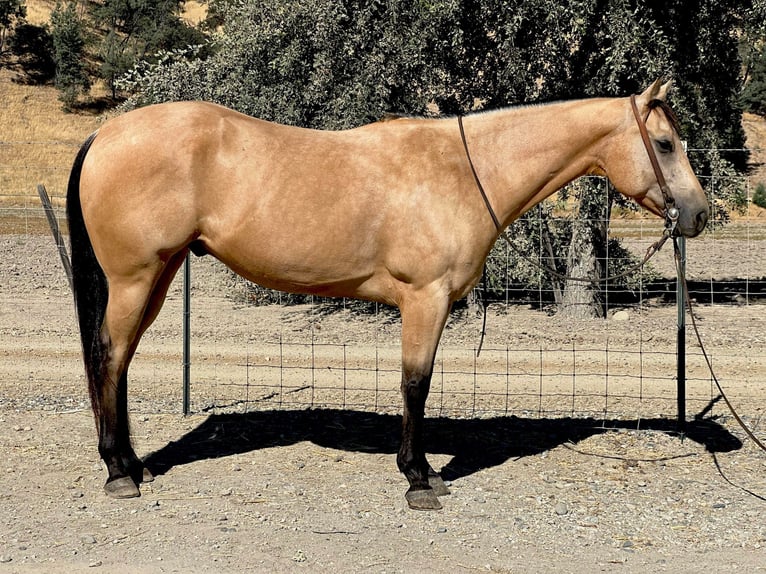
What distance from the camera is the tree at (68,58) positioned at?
45.3m

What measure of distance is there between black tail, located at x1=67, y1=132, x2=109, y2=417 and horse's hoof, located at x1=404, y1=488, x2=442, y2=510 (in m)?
2.05

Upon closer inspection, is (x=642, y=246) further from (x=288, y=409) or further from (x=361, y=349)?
(x=288, y=409)

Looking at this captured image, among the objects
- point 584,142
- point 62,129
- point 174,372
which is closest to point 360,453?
point 584,142

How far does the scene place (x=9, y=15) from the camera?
4962cm

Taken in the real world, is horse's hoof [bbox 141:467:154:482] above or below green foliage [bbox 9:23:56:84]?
below

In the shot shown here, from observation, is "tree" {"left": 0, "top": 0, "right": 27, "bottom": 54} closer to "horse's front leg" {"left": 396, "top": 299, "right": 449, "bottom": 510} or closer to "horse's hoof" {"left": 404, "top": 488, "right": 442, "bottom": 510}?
"horse's front leg" {"left": 396, "top": 299, "right": 449, "bottom": 510}

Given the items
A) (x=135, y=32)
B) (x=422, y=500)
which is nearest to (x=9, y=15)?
(x=135, y=32)

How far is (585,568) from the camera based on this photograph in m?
4.69

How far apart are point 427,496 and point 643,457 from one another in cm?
194

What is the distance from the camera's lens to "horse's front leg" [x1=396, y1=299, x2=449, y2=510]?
5.50 meters

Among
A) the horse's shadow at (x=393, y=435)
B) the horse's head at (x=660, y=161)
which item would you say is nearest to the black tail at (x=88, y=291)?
the horse's shadow at (x=393, y=435)

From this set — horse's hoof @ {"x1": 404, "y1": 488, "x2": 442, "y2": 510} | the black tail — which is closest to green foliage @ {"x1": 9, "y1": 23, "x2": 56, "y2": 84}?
the black tail

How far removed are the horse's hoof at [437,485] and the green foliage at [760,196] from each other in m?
27.2

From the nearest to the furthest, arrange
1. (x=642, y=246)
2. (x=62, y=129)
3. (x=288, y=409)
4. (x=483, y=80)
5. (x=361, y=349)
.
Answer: (x=288, y=409) < (x=361, y=349) < (x=483, y=80) < (x=642, y=246) < (x=62, y=129)
